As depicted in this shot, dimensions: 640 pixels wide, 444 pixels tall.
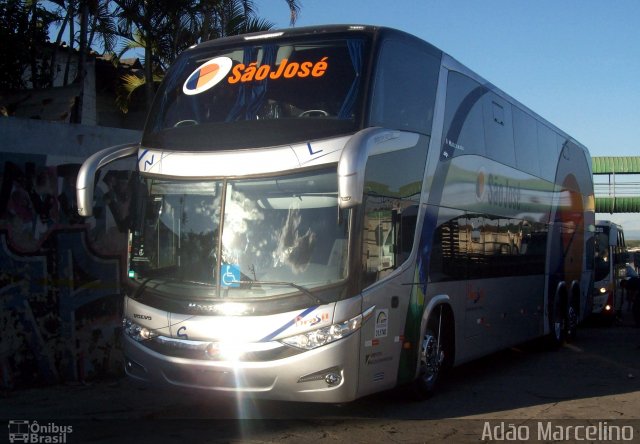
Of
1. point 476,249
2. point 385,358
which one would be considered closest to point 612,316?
point 476,249

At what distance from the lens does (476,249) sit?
11.2m

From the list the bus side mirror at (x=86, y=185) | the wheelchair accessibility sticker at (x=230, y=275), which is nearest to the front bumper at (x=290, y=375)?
the wheelchair accessibility sticker at (x=230, y=275)

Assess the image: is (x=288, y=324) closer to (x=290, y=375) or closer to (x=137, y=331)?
(x=290, y=375)

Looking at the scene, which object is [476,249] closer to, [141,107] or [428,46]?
[428,46]

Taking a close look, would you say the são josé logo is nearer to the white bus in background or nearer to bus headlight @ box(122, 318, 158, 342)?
bus headlight @ box(122, 318, 158, 342)

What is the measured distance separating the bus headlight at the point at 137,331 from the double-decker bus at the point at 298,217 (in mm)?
24

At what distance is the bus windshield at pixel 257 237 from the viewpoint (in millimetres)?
7660

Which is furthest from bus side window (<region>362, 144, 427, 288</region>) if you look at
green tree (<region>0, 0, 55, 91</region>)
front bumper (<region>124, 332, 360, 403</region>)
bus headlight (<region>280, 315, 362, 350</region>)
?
green tree (<region>0, 0, 55, 91</region>)

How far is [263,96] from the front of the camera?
847cm

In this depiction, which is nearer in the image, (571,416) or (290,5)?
(571,416)

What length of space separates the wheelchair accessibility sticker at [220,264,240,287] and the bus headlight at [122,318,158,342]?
38.7 inches

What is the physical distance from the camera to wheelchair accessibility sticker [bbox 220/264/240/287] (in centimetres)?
776

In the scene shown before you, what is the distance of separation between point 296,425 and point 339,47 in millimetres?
Answer: 3932

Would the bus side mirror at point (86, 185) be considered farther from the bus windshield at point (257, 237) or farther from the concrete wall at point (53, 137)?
the concrete wall at point (53, 137)
